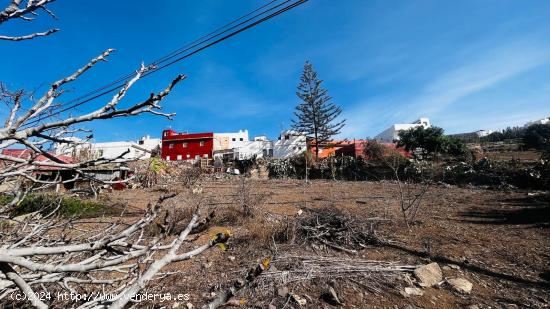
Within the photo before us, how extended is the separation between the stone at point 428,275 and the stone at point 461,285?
0.45 feet

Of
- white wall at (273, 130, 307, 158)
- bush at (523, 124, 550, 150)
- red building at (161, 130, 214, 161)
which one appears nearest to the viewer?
bush at (523, 124, 550, 150)

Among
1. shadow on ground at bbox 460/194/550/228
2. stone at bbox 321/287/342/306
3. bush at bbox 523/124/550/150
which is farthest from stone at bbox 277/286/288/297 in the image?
bush at bbox 523/124/550/150

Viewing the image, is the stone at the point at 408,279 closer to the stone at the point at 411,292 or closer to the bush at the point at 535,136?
the stone at the point at 411,292

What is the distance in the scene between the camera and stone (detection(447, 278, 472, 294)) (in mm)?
3394

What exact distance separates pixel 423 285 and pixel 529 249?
279 centimetres

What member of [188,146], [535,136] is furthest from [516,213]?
[188,146]

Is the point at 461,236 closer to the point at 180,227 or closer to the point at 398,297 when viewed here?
the point at 398,297

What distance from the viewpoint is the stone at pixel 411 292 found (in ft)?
10.9

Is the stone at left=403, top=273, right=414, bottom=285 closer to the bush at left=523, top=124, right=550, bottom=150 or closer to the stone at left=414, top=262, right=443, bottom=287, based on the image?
the stone at left=414, top=262, right=443, bottom=287

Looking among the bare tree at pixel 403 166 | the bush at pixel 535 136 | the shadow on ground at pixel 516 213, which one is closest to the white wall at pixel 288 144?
the bare tree at pixel 403 166

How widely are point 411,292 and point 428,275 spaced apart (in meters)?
0.48

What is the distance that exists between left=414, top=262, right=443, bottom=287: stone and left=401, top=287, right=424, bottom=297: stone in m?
0.14

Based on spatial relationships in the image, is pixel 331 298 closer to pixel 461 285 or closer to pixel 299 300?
pixel 299 300

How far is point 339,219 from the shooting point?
562 cm
